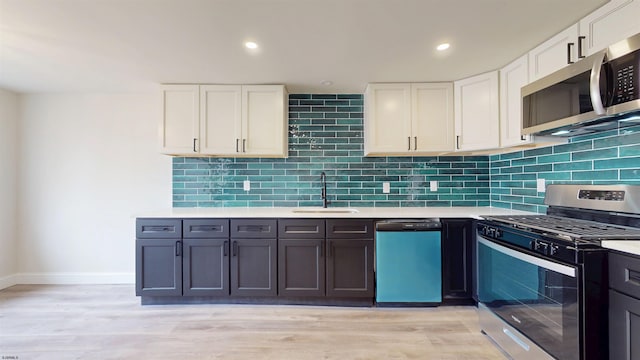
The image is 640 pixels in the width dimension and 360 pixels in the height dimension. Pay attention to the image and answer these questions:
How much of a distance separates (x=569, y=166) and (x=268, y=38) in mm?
2405

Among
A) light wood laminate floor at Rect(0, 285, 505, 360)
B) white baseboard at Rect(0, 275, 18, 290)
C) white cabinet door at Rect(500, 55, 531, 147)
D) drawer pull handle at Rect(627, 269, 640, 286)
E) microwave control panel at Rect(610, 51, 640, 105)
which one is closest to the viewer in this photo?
drawer pull handle at Rect(627, 269, 640, 286)

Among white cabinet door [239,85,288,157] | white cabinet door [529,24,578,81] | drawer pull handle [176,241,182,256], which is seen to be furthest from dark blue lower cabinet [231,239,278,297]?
white cabinet door [529,24,578,81]

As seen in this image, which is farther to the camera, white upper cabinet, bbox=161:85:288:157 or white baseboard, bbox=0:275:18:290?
white baseboard, bbox=0:275:18:290

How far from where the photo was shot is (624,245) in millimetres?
1259

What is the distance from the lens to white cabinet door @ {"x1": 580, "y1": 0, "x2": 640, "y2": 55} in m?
1.48

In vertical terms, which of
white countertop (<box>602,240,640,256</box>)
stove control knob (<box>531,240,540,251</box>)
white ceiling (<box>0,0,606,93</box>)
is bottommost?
stove control knob (<box>531,240,540,251</box>)

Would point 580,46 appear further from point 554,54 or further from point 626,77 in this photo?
point 626,77

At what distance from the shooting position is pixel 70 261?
3.31m

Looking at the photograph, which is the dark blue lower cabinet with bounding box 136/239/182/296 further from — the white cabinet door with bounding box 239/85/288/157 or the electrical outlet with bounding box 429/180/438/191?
the electrical outlet with bounding box 429/180/438/191

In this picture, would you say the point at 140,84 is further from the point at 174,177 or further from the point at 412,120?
the point at 412,120

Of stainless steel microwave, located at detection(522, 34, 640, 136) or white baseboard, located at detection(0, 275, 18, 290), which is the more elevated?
stainless steel microwave, located at detection(522, 34, 640, 136)

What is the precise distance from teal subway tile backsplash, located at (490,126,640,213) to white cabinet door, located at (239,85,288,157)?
227cm

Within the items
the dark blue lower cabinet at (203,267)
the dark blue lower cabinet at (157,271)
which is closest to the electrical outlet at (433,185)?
the dark blue lower cabinet at (203,267)

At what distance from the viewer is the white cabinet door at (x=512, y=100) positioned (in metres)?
2.29
